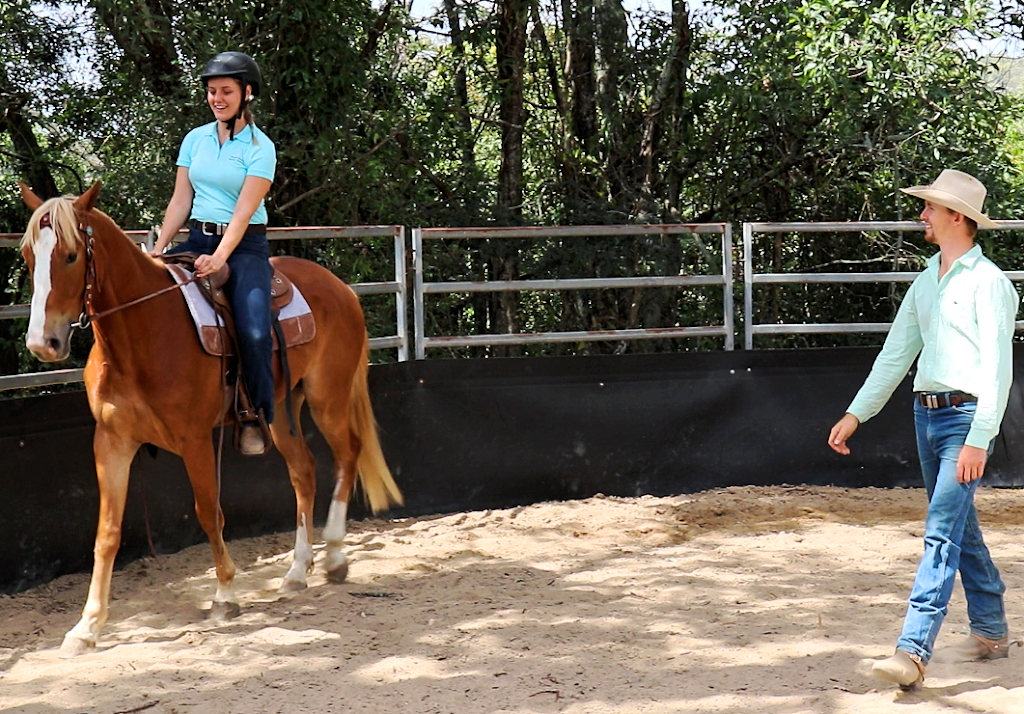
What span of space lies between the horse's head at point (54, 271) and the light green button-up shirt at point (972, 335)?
9.73 feet

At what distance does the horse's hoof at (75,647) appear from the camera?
15.2 feet

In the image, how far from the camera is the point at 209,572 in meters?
6.00

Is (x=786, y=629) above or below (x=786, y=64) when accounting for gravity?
below

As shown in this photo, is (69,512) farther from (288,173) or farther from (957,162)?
(957,162)

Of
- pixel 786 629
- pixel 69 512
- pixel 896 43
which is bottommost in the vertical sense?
pixel 786 629

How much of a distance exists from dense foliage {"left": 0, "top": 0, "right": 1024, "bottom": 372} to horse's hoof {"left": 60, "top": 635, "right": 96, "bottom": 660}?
323 cm

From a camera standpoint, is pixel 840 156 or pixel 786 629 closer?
pixel 786 629

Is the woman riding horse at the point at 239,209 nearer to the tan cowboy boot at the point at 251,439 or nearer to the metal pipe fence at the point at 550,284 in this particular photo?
the tan cowboy boot at the point at 251,439

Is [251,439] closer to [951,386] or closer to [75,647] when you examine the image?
[75,647]

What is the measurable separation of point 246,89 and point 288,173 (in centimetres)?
369

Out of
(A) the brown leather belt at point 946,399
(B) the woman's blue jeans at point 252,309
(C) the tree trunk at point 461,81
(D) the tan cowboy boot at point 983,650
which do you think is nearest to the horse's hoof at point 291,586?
(B) the woman's blue jeans at point 252,309

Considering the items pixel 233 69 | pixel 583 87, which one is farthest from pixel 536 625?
pixel 583 87

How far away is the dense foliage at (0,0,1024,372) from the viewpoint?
8297mm

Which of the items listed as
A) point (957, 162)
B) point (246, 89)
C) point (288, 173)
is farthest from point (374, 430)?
point (957, 162)
